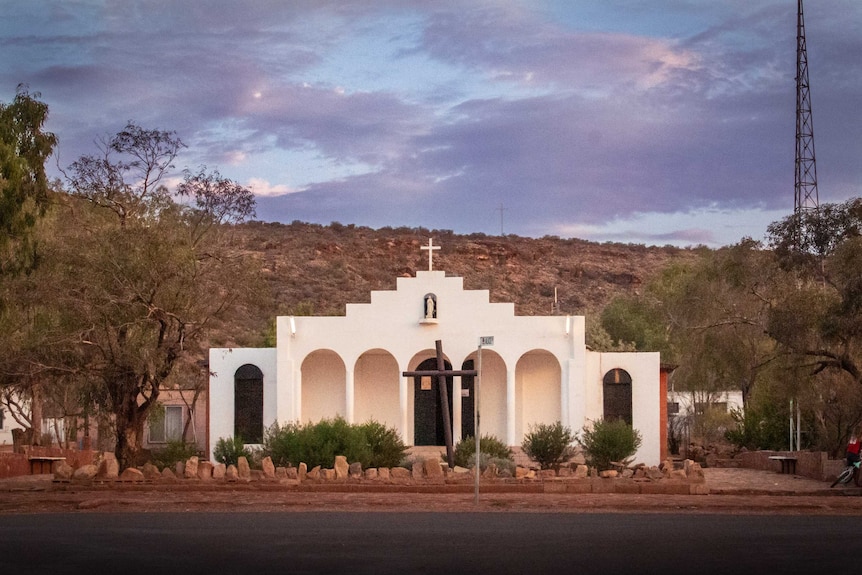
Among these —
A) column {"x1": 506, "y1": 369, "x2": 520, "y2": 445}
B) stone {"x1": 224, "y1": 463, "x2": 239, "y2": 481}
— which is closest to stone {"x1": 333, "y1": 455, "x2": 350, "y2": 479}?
stone {"x1": 224, "y1": 463, "x2": 239, "y2": 481}

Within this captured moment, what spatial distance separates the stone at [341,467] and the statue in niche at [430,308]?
10575mm

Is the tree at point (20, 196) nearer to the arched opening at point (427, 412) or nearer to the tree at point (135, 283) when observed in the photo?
the tree at point (135, 283)

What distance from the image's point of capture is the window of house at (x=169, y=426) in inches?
1842

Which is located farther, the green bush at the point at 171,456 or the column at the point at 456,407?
the column at the point at 456,407

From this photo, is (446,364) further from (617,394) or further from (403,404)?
(617,394)

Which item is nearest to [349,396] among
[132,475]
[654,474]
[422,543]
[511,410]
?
[511,410]

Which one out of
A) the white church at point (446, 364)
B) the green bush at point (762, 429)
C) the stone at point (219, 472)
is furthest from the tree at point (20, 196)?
the green bush at point (762, 429)

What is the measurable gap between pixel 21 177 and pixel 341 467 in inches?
354

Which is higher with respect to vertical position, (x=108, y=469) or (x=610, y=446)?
(x=610, y=446)

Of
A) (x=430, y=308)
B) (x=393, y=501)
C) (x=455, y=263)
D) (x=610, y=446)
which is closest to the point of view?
(x=393, y=501)

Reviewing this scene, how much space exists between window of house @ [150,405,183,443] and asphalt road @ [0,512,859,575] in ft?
85.2

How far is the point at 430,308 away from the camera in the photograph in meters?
37.7

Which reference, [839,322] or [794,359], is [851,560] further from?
[794,359]

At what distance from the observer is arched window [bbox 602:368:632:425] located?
37469mm
